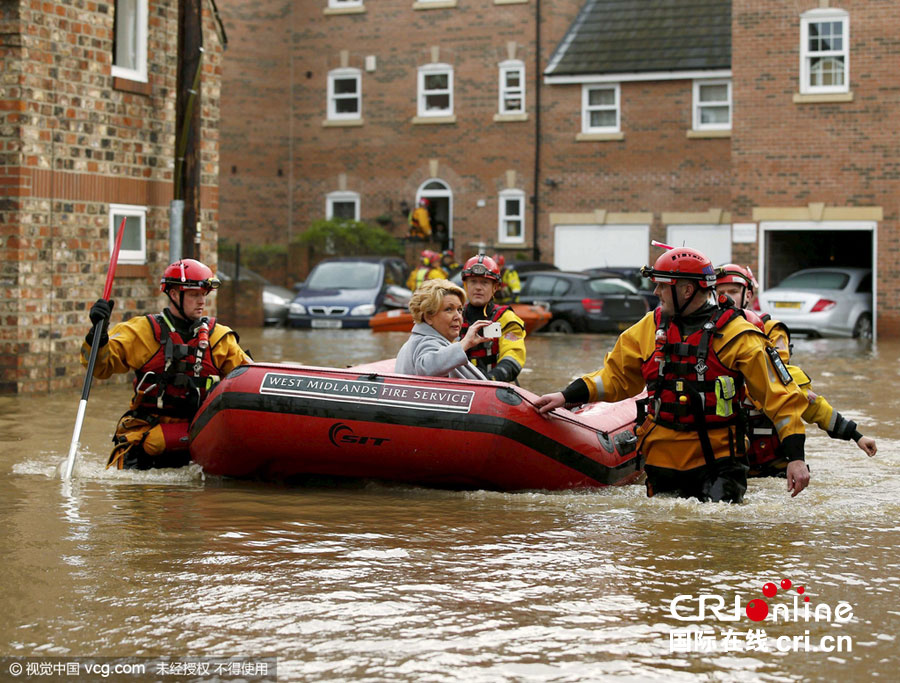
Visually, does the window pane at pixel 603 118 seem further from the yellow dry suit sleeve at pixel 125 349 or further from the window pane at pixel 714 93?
the yellow dry suit sleeve at pixel 125 349

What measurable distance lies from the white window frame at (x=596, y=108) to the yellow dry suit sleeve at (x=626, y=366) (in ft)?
85.9

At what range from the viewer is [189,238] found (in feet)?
55.0

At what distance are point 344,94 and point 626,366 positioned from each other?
29.9m

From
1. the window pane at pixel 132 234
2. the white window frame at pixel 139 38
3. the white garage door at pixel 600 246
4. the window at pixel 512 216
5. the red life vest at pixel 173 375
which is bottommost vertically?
the red life vest at pixel 173 375

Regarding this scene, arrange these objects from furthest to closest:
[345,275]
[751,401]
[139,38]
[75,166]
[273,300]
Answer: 1. [273,300]
2. [345,275]
3. [139,38]
4. [75,166]
5. [751,401]

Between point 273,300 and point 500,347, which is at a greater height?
point 273,300

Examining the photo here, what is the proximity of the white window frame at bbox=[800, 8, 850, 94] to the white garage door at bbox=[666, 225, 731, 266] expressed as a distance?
256 inches

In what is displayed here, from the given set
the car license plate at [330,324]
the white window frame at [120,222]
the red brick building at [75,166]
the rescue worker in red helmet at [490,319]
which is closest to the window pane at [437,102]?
the car license plate at [330,324]

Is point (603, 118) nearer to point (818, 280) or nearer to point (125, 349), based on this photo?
point (818, 280)

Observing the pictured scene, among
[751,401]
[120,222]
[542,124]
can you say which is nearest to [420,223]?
[542,124]

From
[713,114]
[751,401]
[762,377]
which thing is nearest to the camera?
[762,377]

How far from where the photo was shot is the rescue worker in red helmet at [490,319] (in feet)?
32.2

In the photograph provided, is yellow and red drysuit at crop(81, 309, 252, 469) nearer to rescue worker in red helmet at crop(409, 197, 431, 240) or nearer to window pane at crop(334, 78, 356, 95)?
rescue worker in red helmet at crop(409, 197, 431, 240)

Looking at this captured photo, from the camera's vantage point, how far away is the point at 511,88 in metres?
34.3
